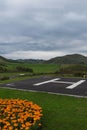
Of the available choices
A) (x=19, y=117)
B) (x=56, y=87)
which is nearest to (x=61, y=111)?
(x=19, y=117)

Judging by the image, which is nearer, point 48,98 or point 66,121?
point 66,121

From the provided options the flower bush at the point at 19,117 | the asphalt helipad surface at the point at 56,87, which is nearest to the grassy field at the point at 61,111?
the flower bush at the point at 19,117

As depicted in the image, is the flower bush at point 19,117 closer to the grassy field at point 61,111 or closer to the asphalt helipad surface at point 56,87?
the grassy field at point 61,111

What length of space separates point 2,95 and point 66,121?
223 inches

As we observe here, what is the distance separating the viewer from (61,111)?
8711mm

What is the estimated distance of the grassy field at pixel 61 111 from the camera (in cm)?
714

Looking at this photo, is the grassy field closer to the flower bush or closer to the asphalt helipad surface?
the flower bush

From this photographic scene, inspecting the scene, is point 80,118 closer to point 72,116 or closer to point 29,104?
point 72,116

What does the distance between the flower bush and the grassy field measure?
49 centimetres

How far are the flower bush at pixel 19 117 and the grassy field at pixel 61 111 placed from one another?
0.49m

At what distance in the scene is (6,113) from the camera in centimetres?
745

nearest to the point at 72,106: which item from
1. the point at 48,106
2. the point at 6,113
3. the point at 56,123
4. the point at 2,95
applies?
the point at 48,106

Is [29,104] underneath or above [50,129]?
above

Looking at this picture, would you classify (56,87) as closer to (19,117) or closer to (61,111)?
(61,111)
